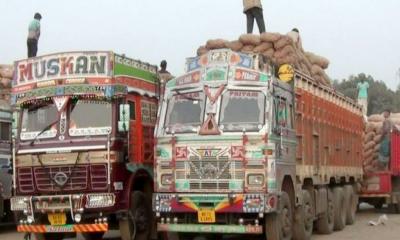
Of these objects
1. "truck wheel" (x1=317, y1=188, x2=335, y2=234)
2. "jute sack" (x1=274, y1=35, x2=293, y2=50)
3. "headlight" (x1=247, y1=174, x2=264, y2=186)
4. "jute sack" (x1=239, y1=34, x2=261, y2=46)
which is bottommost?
"truck wheel" (x1=317, y1=188, x2=335, y2=234)

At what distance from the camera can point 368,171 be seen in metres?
19.0

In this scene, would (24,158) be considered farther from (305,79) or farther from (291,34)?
(291,34)

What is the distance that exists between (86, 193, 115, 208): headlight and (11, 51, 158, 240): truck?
2cm

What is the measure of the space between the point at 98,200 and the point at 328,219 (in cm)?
548

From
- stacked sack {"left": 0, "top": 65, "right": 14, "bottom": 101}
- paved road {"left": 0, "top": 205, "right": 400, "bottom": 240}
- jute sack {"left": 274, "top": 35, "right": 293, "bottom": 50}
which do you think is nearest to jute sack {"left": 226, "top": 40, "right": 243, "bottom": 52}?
jute sack {"left": 274, "top": 35, "right": 293, "bottom": 50}

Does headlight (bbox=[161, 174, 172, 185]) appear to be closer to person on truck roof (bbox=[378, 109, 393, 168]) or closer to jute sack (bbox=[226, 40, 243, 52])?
jute sack (bbox=[226, 40, 243, 52])

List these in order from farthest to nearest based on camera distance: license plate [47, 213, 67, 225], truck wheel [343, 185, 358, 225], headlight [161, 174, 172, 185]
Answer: truck wheel [343, 185, 358, 225], license plate [47, 213, 67, 225], headlight [161, 174, 172, 185]

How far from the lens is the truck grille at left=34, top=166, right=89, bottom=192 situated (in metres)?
10.7

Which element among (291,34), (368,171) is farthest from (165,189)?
(368,171)

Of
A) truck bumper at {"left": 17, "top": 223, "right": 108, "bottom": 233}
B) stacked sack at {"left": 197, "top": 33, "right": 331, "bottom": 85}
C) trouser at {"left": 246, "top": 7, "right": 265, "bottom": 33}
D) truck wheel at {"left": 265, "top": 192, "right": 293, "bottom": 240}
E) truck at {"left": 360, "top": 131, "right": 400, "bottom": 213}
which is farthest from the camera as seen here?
truck at {"left": 360, "top": 131, "right": 400, "bottom": 213}

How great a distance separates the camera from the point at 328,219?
45.9ft

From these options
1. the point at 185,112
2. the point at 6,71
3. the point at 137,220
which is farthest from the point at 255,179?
the point at 6,71

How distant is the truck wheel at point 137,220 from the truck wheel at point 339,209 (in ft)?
14.8

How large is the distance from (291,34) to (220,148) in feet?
17.9
